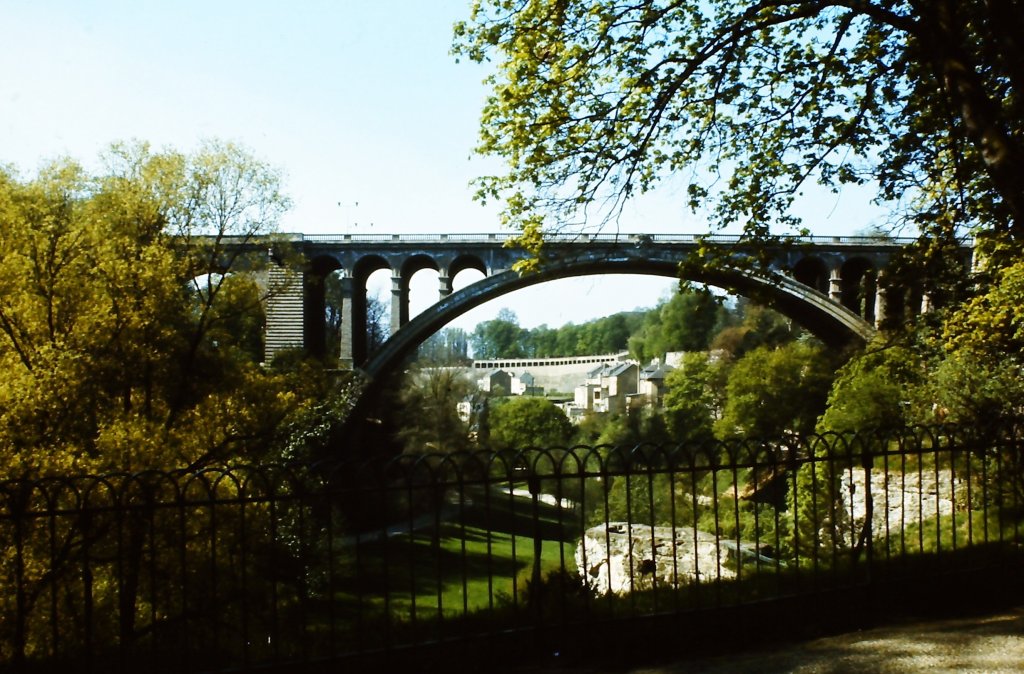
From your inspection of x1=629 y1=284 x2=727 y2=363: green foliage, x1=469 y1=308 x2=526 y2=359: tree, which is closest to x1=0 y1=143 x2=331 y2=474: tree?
x1=629 y1=284 x2=727 y2=363: green foliage

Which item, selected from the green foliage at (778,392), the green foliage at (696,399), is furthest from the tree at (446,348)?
the green foliage at (778,392)

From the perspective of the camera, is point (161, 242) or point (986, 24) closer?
point (986, 24)

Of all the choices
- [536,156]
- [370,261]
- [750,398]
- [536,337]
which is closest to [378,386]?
[370,261]

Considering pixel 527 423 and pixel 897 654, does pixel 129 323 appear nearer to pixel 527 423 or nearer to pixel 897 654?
pixel 897 654

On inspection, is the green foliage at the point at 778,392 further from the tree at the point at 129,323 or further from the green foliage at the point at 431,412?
the tree at the point at 129,323

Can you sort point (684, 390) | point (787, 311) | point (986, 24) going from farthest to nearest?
point (684, 390), point (787, 311), point (986, 24)

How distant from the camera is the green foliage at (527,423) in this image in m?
37.5

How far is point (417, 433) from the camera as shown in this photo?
2886 cm

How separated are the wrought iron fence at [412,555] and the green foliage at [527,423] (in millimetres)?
13826

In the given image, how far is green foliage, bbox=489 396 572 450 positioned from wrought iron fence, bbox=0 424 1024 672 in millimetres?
13826

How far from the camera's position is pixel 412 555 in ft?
15.6

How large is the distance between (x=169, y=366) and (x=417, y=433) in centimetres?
1589

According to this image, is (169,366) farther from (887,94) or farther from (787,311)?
(787,311)

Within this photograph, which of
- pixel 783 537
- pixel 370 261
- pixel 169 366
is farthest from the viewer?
pixel 370 261
